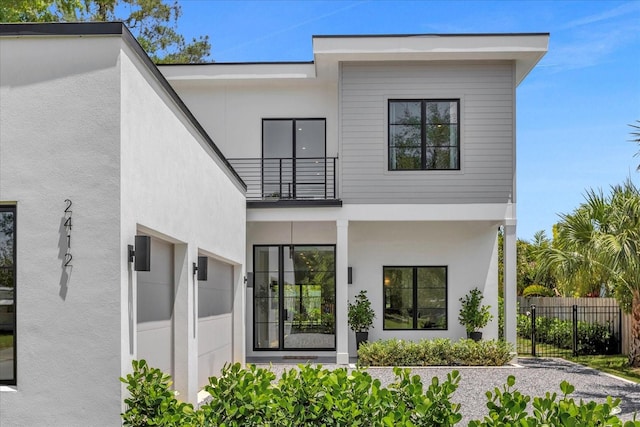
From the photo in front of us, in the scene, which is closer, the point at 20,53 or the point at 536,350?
the point at 20,53

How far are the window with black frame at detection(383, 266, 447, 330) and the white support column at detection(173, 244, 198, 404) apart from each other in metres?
9.62

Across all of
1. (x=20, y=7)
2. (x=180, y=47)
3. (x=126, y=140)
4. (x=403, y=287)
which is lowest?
(x=403, y=287)

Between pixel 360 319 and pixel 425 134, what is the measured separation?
4.73 m

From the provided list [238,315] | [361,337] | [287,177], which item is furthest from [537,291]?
[238,315]

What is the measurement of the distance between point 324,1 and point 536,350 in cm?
1562

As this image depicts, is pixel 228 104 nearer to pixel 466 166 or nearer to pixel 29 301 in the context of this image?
pixel 466 166

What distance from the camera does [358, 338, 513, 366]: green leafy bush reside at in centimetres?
1509

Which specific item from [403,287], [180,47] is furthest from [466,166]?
[180,47]

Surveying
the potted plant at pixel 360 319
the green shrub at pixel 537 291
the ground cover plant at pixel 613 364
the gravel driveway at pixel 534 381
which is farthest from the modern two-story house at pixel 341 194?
the green shrub at pixel 537 291

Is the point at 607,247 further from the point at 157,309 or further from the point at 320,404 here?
the point at 320,404

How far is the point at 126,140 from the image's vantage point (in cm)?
533

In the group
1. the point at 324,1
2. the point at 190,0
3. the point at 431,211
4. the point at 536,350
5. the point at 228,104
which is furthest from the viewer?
the point at 190,0

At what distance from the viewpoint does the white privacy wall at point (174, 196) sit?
17.7 feet

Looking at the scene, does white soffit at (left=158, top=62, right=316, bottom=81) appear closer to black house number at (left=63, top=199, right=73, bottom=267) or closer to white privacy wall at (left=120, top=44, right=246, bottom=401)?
white privacy wall at (left=120, top=44, right=246, bottom=401)
